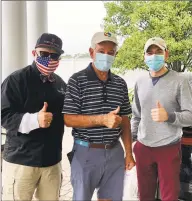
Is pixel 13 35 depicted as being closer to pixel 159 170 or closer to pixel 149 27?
pixel 149 27

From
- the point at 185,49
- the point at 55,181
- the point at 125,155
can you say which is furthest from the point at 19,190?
the point at 185,49

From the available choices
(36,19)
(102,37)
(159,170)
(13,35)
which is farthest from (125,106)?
(13,35)

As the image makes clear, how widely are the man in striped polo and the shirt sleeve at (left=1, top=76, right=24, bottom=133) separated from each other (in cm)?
23

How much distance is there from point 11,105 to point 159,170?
90 cm

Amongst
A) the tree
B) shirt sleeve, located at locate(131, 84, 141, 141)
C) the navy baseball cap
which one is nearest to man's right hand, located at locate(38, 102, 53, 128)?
the navy baseball cap

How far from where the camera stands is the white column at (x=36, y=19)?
3027 mm

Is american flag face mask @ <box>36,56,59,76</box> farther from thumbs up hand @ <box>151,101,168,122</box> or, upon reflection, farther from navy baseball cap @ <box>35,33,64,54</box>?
thumbs up hand @ <box>151,101,168,122</box>

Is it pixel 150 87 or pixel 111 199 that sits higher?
pixel 150 87

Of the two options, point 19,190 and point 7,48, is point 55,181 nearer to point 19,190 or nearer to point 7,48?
point 19,190

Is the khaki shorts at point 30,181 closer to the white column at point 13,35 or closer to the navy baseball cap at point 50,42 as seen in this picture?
the navy baseball cap at point 50,42

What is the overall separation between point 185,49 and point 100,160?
1269 millimetres

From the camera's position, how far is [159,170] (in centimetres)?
160

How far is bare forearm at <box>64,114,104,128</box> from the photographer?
1.26 meters

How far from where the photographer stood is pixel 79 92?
1297mm
